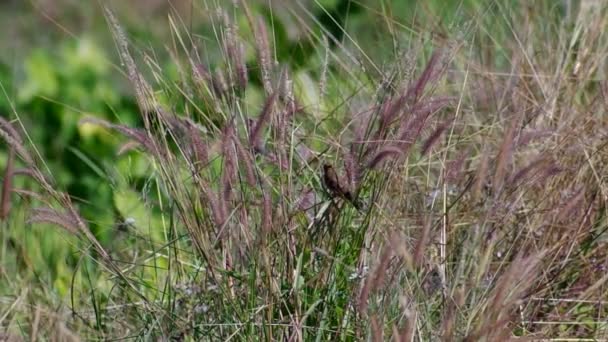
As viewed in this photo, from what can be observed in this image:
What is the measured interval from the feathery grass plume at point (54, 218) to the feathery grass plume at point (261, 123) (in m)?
0.38

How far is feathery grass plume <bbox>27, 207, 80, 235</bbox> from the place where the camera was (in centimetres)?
228

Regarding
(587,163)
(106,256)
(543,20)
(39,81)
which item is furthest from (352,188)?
(39,81)

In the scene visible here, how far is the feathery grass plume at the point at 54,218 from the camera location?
2281 mm

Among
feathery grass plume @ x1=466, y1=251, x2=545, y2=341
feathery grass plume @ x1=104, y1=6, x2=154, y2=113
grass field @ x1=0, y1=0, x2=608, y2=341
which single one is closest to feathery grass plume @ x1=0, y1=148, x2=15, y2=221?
grass field @ x1=0, y1=0, x2=608, y2=341

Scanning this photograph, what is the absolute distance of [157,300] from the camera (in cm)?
258

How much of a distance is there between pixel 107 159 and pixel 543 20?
1588 millimetres

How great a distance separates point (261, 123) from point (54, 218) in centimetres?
43

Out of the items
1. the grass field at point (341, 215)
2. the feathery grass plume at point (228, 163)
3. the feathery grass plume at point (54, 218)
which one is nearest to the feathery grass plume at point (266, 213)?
the grass field at point (341, 215)

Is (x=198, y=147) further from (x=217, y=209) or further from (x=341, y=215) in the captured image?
(x=341, y=215)

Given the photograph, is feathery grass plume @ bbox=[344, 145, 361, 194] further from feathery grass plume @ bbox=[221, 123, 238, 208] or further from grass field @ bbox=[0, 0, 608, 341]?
feathery grass plume @ bbox=[221, 123, 238, 208]

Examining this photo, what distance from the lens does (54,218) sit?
2303 mm

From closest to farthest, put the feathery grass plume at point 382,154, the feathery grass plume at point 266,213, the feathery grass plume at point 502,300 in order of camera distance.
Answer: the feathery grass plume at point 502,300 → the feathery grass plume at point 382,154 → the feathery grass plume at point 266,213

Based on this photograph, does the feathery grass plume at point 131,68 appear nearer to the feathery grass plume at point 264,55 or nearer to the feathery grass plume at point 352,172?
the feathery grass plume at point 264,55

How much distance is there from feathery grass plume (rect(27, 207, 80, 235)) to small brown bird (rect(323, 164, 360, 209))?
49cm
